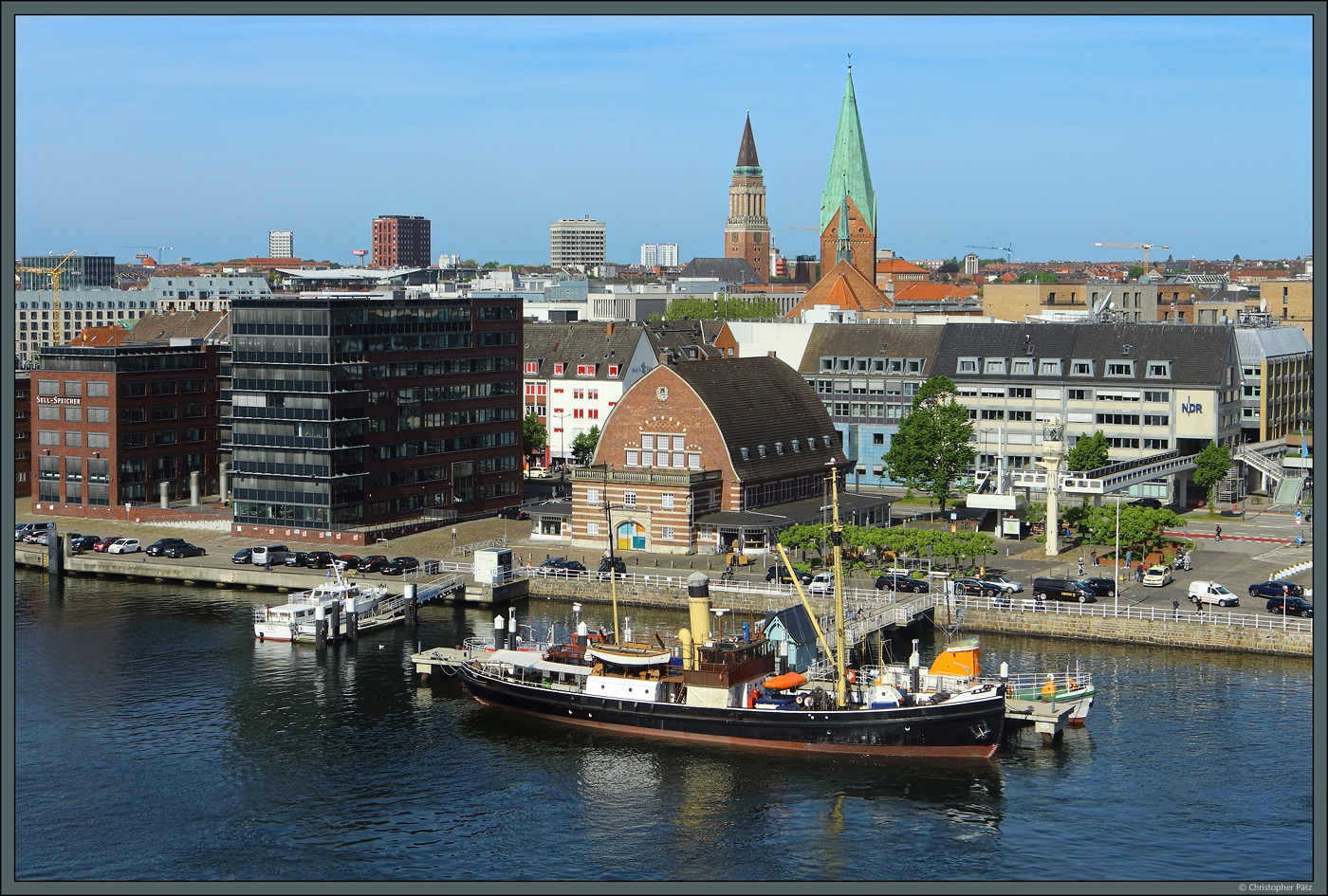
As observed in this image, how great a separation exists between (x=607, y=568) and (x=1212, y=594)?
1169 inches

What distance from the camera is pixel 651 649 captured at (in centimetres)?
6631

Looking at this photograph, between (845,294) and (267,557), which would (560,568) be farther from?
(845,294)

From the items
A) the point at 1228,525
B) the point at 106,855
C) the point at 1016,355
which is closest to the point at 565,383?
the point at 1016,355

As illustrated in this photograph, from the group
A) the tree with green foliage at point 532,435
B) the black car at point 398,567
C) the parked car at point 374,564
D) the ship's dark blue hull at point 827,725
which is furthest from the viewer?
the tree with green foliage at point 532,435

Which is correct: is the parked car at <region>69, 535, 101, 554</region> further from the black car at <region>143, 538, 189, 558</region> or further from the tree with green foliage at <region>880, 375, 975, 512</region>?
the tree with green foliage at <region>880, 375, 975, 512</region>


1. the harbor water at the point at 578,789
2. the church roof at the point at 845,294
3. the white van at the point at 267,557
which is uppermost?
→ the church roof at the point at 845,294

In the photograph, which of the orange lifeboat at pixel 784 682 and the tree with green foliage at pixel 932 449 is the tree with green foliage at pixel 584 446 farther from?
the orange lifeboat at pixel 784 682

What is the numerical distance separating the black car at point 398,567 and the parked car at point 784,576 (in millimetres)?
18109

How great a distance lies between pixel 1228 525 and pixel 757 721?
50719mm

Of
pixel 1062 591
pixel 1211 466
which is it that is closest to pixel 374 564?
pixel 1062 591

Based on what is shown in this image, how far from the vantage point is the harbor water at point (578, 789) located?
50.1 metres

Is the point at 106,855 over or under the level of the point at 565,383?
under

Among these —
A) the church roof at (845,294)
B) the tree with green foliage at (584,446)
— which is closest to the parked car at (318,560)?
the tree with green foliage at (584,446)

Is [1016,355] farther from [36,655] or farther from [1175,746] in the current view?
[36,655]
